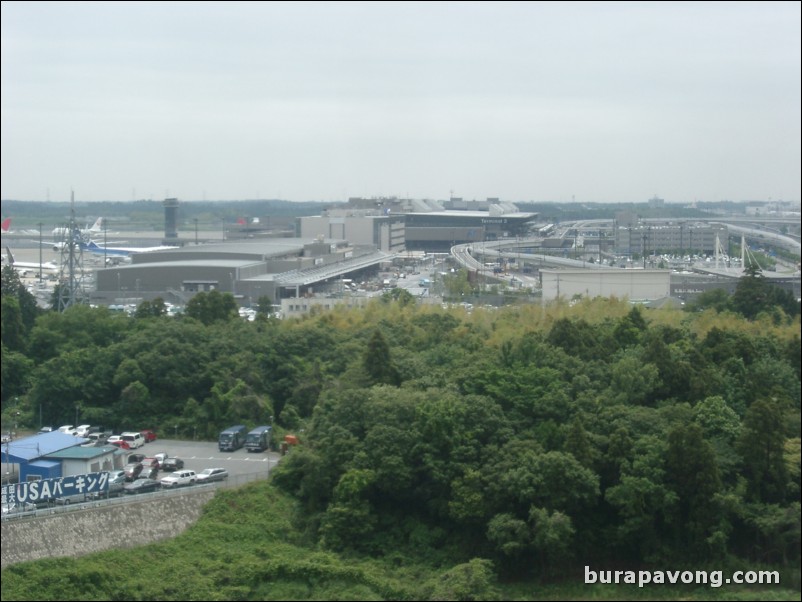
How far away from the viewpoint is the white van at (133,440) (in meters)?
7.97

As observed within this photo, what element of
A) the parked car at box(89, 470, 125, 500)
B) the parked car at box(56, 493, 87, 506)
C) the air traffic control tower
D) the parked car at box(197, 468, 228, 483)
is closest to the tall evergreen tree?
the parked car at box(197, 468, 228, 483)

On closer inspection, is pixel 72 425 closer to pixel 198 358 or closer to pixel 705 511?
pixel 198 358

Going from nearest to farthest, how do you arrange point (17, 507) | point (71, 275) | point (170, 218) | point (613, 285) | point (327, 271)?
1. point (17, 507)
2. point (613, 285)
3. point (71, 275)
4. point (327, 271)
5. point (170, 218)

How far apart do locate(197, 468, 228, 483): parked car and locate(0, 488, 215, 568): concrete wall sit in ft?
0.75

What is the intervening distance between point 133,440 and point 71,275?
4928mm

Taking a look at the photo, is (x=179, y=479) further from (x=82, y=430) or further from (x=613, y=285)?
(x=613, y=285)

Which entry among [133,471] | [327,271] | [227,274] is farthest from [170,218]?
[133,471]

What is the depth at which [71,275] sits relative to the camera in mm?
12320

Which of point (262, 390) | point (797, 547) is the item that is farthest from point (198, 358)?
point (797, 547)

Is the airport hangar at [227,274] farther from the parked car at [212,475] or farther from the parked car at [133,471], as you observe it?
the parked car at [212,475]

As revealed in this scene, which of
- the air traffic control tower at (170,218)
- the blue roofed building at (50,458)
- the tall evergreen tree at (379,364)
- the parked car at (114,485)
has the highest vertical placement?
the air traffic control tower at (170,218)

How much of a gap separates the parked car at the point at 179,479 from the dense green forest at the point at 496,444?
41 cm

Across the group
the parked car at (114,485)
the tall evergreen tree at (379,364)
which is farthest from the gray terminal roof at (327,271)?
the parked car at (114,485)

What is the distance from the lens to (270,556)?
5.75 meters
